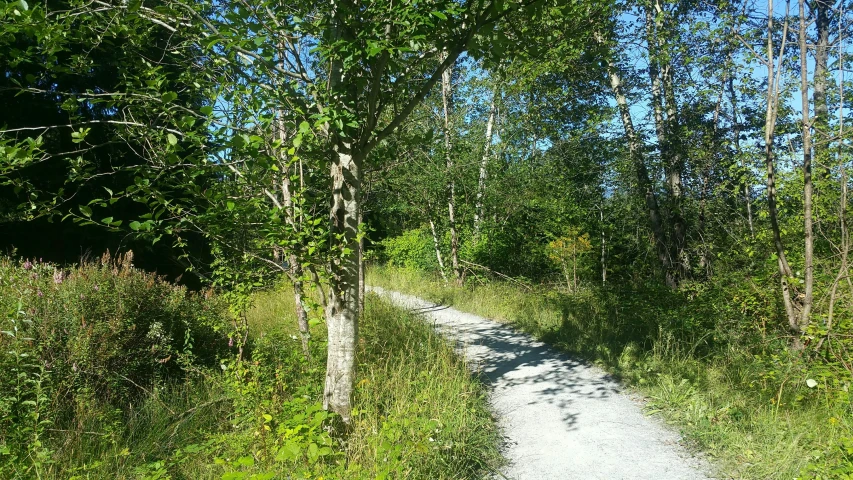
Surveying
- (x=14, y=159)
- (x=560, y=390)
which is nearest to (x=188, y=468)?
(x=14, y=159)

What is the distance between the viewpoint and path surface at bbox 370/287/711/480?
3658 millimetres

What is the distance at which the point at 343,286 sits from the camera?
12.4 ft

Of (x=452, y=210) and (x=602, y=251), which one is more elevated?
(x=452, y=210)

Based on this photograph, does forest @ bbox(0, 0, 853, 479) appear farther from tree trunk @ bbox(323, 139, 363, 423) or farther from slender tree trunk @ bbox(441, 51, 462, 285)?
slender tree trunk @ bbox(441, 51, 462, 285)

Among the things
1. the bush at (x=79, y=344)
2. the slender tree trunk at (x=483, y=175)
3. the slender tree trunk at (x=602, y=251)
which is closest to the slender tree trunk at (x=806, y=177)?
the bush at (x=79, y=344)

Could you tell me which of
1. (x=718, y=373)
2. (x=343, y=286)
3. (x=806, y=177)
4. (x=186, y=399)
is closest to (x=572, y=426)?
(x=718, y=373)

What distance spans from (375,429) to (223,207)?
2.03 metres

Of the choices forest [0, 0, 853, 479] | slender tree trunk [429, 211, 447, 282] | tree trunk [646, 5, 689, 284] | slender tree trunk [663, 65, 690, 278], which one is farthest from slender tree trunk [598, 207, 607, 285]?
slender tree trunk [429, 211, 447, 282]

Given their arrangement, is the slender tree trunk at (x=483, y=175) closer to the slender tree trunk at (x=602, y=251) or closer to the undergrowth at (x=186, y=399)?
the slender tree trunk at (x=602, y=251)

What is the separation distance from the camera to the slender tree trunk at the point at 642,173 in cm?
1038

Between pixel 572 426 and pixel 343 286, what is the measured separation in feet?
8.03

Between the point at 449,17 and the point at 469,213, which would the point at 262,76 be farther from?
the point at 469,213

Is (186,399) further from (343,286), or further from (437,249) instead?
(437,249)

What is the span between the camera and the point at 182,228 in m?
3.65
